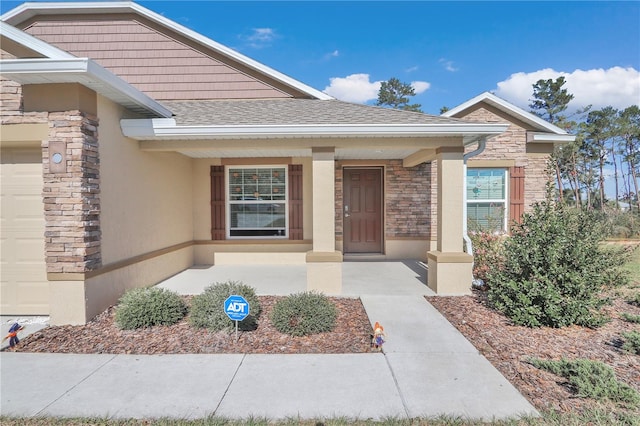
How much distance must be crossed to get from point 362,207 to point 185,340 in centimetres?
608

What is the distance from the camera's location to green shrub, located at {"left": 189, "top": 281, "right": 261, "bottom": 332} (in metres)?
4.30

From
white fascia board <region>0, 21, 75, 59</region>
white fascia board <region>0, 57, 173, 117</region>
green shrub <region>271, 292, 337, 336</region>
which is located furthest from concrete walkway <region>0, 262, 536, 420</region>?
white fascia board <region>0, 21, 75, 59</region>

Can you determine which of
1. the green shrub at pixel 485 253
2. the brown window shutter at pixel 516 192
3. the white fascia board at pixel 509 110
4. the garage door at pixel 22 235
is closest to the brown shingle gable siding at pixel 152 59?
the garage door at pixel 22 235

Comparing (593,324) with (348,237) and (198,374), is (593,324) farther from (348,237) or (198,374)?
(348,237)

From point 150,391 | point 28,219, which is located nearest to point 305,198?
point 28,219

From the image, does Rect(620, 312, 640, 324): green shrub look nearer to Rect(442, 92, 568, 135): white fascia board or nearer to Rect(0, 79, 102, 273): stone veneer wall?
Rect(442, 92, 568, 135): white fascia board

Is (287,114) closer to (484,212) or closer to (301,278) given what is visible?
(301,278)

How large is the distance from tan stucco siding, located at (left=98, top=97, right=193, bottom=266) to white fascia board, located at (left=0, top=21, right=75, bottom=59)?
746 mm

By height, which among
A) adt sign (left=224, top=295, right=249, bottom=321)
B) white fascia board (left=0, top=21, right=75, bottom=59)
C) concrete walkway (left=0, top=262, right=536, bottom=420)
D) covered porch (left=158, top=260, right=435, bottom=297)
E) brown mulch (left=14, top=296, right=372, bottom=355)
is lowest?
concrete walkway (left=0, top=262, right=536, bottom=420)

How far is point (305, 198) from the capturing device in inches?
339

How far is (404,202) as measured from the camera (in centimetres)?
891

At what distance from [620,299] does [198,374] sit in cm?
697

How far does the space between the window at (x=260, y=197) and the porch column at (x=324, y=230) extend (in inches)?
114

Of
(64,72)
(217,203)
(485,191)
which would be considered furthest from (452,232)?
(64,72)
